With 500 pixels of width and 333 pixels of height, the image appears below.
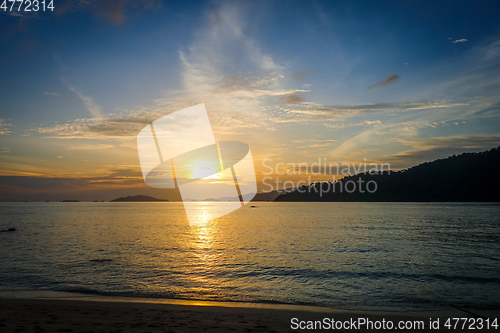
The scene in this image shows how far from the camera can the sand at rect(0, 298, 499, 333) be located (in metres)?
9.85

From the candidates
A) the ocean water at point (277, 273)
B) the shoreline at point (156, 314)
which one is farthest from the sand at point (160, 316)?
the ocean water at point (277, 273)

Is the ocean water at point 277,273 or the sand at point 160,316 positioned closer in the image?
the sand at point 160,316

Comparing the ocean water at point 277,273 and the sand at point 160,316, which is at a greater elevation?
the sand at point 160,316

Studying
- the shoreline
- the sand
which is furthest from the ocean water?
the sand

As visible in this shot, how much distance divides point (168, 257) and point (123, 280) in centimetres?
934

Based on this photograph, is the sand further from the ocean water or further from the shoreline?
the ocean water

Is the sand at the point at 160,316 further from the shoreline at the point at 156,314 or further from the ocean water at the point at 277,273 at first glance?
the ocean water at the point at 277,273

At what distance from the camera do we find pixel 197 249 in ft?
112

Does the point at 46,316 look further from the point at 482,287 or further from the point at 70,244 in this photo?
the point at 70,244

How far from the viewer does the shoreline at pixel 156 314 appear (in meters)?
9.91

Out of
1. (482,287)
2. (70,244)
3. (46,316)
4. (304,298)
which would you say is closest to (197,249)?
(70,244)

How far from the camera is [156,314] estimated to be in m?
11.7

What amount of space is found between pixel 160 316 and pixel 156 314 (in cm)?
42

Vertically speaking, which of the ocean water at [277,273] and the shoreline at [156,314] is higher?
the shoreline at [156,314]
